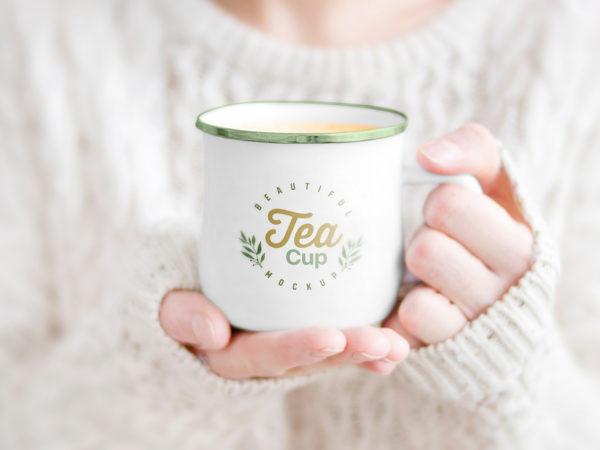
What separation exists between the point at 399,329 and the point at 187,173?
54 cm

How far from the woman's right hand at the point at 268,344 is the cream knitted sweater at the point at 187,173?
0.18 meters

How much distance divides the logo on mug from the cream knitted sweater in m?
0.31

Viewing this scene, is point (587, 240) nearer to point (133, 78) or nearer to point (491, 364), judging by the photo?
point (491, 364)

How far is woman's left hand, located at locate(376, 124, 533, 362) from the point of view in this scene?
1.78 feet

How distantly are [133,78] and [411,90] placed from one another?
485mm

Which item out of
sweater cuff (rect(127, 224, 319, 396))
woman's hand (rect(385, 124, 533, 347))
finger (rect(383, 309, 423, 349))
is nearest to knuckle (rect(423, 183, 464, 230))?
woman's hand (rect(385, 124, 533, 347))

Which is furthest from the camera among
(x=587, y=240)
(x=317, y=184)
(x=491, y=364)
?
(x=587, y=240)

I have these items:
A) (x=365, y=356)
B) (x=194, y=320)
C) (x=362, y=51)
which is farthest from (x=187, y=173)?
(x=365, y=356)

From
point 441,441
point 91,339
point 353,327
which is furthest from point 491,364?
point 91,339

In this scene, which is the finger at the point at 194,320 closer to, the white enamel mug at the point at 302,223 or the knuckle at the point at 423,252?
the white enamel mug at the point at 302,223

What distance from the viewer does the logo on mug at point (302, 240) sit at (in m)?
0.47

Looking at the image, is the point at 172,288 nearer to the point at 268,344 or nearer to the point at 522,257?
the point at 268,344

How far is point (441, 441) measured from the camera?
823 mm

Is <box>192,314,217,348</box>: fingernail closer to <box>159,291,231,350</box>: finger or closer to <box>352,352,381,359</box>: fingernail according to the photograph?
<box>159,291,231,350</box>: finger
